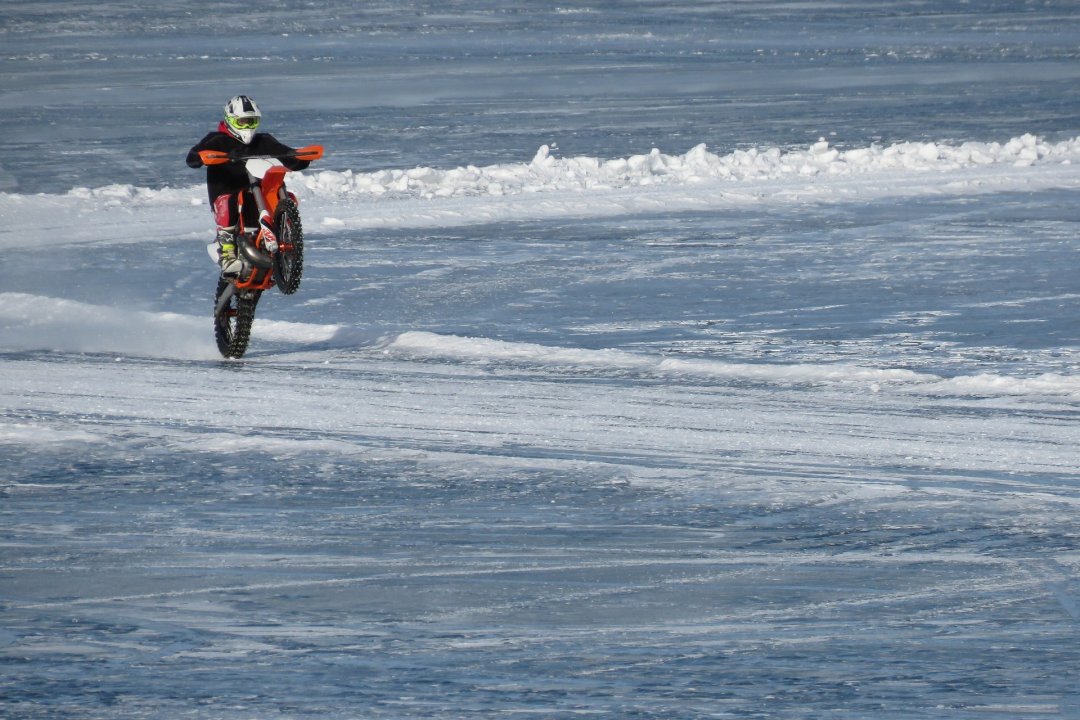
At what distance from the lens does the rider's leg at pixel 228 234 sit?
9.85 m

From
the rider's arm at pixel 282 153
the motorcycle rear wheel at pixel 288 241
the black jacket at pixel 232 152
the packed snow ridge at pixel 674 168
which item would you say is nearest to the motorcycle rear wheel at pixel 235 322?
the motorcycle rear wheel at pixel 288 241

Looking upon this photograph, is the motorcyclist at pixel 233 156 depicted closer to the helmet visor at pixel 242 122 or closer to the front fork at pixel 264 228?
the helmet visor at pixel 242 122

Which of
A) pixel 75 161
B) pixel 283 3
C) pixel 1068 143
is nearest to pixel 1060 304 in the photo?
pixel 1068 143

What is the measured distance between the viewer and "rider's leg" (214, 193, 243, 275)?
9852 millimetres

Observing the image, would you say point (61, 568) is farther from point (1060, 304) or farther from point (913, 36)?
point (913, 36)

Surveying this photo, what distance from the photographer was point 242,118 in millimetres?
9578

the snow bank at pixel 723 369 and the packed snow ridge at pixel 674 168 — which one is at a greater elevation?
the packed snow ridge at pixel 674 168

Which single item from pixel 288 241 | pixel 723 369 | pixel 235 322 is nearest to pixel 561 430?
pixel 723 369

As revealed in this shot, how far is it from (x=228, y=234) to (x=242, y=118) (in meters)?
0.69

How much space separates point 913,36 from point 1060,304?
923 inches

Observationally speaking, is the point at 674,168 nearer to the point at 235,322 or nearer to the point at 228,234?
the point at 235,322

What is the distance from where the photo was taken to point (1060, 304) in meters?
11.2

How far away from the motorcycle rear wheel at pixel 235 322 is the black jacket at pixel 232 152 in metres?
0.56

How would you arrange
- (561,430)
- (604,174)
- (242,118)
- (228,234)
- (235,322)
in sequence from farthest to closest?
(604,174) < (235,322) < (228,234) < (242,118) < (561,430)
